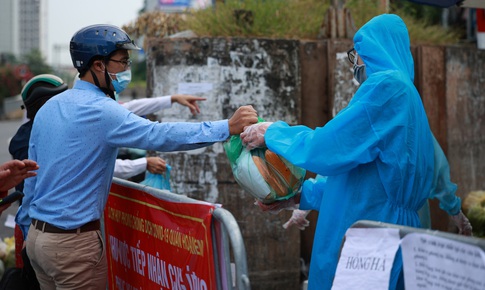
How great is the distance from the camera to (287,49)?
22.7 feet

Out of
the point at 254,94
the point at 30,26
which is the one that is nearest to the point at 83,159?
the point at 254,94

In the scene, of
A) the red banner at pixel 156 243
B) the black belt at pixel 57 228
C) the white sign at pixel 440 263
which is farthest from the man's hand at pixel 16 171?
the white sign at pixel 440 263

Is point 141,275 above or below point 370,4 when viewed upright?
below

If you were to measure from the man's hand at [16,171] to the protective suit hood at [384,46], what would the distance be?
1828mm

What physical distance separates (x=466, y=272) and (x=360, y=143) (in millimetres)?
1059

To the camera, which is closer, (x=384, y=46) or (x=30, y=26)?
(x=384, y=46)

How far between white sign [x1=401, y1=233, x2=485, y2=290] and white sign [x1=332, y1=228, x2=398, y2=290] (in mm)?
77

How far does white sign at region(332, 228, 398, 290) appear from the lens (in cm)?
275

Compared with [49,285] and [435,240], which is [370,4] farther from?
[435,240]

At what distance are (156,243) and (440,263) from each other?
177cm

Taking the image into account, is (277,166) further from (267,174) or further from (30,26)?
(30,26)

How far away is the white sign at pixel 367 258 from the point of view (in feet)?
9.03

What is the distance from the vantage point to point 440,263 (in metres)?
2.49

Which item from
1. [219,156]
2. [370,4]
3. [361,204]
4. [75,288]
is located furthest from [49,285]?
[370,4]
